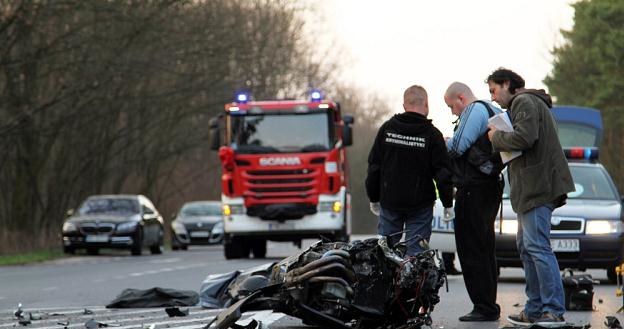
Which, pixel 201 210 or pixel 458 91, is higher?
pixel 458 91

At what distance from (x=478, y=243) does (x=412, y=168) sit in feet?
2.70

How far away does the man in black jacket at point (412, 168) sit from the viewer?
11773 mm

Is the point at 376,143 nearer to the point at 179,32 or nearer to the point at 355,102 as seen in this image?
the point at 179,32

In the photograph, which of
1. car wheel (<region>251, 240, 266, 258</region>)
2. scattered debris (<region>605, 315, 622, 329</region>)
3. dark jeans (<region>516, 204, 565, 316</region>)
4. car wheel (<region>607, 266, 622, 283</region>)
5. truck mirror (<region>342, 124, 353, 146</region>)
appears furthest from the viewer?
car wheel (<region>251, 240, 266, 258</region>)

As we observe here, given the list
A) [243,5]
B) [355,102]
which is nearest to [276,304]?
[243,5]

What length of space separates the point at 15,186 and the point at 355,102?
5485 centimetres

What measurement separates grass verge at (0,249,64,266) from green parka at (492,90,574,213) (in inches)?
756

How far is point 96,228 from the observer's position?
3369 centimetres

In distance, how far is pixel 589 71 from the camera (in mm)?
61312

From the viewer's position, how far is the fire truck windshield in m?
28.0

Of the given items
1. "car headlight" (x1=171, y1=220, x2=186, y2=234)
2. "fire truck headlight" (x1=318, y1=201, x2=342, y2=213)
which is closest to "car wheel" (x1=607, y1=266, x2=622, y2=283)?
"fire truck headlight" (x1=318, y1=201, x2=342, y2=213)

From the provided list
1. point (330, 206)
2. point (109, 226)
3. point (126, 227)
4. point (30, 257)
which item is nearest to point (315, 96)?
point (330, 206)

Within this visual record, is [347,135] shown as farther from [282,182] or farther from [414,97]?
[414,97]

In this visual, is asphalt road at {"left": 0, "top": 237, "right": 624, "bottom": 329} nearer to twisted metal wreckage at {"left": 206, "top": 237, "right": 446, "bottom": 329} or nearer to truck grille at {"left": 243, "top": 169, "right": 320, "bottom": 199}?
twisted metal wreckage at {"left": 206, "top": 237, "right": 446, "bottom": 329}
